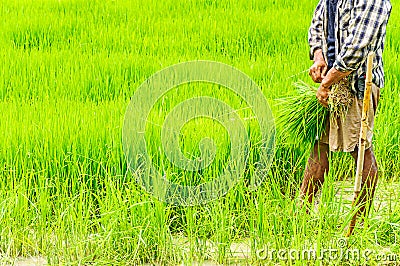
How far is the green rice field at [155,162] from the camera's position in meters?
2.64

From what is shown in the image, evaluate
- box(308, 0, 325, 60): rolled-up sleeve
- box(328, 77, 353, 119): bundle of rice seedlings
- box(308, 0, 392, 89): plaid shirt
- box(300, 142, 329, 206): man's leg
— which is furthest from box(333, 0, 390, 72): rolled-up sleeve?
box(300, 142, 329, 206): man's leg

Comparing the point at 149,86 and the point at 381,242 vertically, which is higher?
the point at 149,86

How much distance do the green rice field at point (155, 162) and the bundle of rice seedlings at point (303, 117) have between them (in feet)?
0.31

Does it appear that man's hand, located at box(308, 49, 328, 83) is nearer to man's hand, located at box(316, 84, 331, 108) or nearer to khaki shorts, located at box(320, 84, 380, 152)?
man's hand, located at box(316, 84, 331, 108)

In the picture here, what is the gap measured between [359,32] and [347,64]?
0.13 metres

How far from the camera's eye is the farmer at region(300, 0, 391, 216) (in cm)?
254

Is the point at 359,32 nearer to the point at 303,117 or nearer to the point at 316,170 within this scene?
the point at 303,117

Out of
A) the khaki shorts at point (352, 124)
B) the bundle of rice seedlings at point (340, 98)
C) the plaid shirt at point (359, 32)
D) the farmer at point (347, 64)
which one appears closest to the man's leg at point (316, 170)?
the farmer at point (347, 64)

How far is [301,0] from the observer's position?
6.32 meters

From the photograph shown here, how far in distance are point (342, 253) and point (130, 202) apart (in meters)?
0.86

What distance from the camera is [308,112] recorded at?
2971 mm

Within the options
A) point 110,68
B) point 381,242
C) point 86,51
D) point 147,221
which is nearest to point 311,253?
point 381,242

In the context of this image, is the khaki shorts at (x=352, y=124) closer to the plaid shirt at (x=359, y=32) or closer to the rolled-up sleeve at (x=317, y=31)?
the plaid shirt at (x=359, y=32)

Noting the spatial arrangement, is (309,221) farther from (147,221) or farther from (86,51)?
(86,51)
